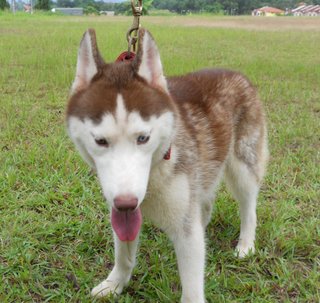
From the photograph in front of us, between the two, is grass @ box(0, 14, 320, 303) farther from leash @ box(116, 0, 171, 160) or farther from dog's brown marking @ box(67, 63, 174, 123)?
dog's brown marking @ box(67, 63, 174, 123)

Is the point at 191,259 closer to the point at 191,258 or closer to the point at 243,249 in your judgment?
the point at 191,258

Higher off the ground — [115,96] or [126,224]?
[115,96]

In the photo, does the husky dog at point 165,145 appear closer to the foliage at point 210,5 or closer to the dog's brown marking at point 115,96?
the dog's brown marking at point 115,96

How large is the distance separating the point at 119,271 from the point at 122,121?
4.30 ft

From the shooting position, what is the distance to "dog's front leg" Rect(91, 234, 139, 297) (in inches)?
115

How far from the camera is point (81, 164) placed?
4.49 meters

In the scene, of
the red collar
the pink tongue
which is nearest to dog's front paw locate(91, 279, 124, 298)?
the pink tongue

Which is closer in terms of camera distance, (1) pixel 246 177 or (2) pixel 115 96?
(2) pixel 115 96

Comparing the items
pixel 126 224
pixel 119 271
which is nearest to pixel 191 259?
pixel 126 224

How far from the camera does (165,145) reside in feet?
7.61

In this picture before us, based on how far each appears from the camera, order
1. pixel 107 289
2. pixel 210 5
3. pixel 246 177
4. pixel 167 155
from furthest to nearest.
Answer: pixel 210 5, pixel 246 177, pixel 107 289, pixel 167 155

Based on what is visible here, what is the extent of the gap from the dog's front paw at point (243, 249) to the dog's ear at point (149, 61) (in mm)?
1499

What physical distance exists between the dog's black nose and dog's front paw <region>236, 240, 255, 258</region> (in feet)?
5.17

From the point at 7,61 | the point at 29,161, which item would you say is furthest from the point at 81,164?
the point at 7,61
